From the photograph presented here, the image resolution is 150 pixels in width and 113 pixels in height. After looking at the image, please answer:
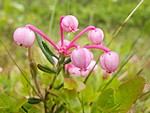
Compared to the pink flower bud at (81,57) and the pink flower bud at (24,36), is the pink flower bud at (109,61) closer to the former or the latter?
the pink flower bud at (81,57)

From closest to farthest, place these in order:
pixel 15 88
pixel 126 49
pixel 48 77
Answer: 1. pixel 48 77
2. pixel 15 88
3. pixel 126 49

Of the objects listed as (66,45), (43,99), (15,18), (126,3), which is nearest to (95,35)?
(66,45)

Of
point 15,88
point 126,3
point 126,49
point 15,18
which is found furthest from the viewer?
point 126,3

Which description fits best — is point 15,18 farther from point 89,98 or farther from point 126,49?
point 89,98

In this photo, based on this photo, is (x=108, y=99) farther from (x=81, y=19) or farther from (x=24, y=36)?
(x=81, y=19)

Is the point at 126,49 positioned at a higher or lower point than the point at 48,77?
lower

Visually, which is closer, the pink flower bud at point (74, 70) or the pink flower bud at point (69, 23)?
the pink flower bud at point (69, 23)

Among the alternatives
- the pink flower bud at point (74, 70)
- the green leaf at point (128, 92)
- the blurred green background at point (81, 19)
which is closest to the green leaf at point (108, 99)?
the green leaf at point (128, 92)
